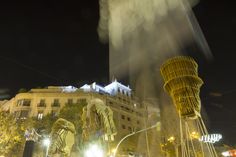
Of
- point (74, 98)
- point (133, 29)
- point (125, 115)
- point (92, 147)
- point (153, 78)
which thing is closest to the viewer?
point (92, 147)

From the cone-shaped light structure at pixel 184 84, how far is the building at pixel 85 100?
41.4 m

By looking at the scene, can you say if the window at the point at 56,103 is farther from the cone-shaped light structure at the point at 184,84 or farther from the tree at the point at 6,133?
the cone-shaped light structure at the point at 184,84

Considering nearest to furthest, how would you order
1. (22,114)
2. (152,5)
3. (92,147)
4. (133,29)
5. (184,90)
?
(184,90), (92,147), (152,5), (133,29), (22,114)

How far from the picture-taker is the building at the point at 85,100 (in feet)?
185

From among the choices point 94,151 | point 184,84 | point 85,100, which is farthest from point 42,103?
point 184,84

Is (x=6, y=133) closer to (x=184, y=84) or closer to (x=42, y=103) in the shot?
(x=184, y=84)

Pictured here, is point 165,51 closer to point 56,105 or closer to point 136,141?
point 136,141

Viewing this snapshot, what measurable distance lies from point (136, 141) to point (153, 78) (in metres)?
20.1

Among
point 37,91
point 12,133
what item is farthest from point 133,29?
point 37,91

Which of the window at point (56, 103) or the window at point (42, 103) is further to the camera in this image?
the window at point (56, 103)

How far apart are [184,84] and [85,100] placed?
2075 inches

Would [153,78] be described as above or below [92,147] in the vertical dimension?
above

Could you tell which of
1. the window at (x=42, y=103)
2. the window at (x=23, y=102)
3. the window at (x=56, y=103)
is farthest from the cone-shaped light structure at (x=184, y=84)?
the window at (x=23, y=102)

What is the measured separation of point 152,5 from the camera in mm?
19297
